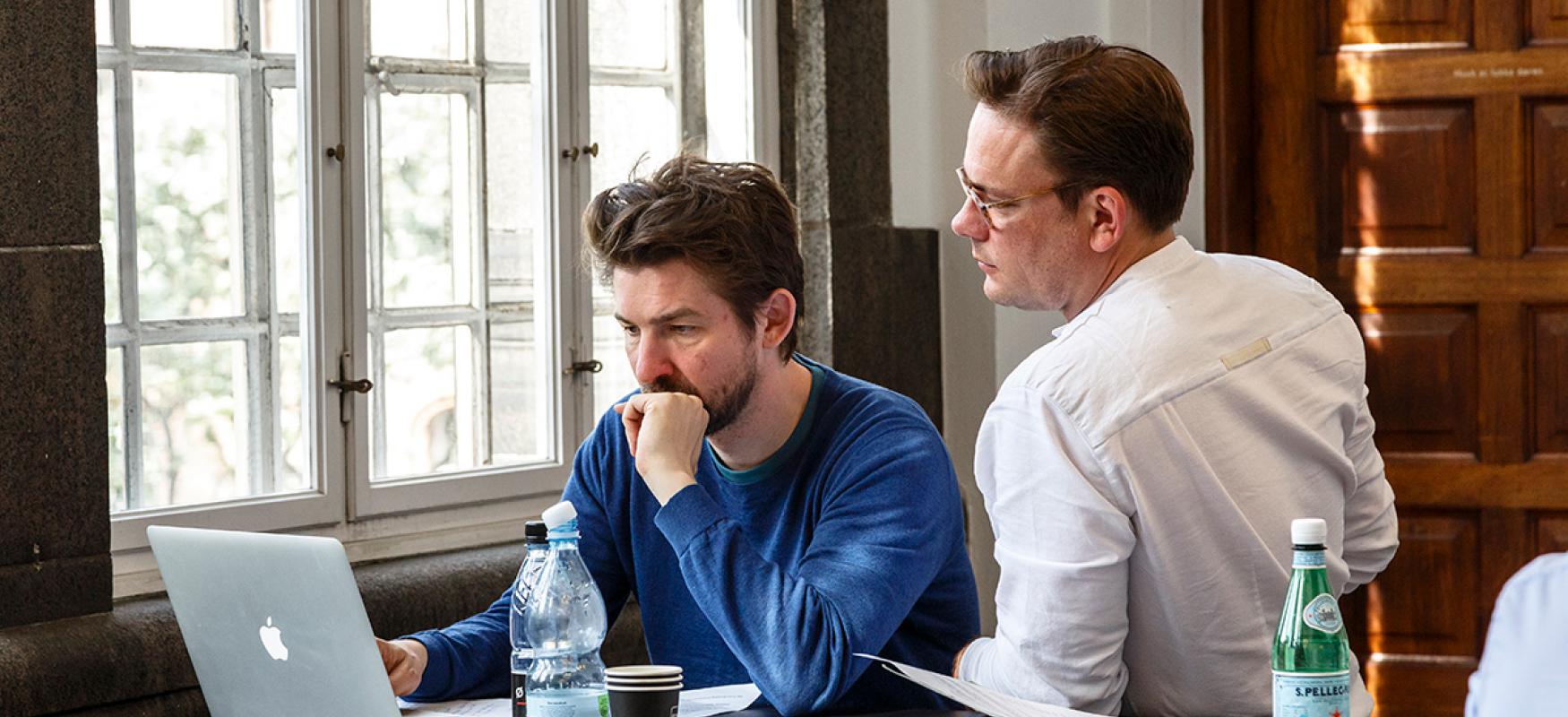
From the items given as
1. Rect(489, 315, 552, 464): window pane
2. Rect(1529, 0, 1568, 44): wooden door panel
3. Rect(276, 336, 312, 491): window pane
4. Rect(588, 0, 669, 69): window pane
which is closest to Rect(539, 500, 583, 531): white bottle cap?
Rect(276, 336, 312, 491): window pane

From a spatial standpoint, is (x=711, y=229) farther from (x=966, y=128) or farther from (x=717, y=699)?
(x=966, y=128)

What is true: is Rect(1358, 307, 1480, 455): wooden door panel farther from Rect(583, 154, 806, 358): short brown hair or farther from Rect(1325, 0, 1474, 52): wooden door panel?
Rect(583, 154, 806, 358): short brown hair

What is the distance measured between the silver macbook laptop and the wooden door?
2.45m

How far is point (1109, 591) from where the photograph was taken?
5.06ft

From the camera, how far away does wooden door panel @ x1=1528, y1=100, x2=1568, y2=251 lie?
3455mm

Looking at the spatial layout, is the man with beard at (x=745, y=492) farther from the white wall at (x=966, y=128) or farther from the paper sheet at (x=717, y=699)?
the white wall at (x=966, y=128)

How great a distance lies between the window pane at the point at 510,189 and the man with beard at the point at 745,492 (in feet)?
3.15

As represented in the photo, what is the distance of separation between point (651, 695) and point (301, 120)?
1.49m

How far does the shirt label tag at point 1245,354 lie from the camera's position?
1.59 m

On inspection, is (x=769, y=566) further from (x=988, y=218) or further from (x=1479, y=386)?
(x=1479, y=386)

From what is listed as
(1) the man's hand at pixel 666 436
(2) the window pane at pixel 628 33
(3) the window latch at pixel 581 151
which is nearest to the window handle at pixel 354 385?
(3) the window latch at pixel 581 151

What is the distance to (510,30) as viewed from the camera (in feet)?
10.1

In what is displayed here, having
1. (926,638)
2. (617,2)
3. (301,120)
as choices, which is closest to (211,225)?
(301,120)

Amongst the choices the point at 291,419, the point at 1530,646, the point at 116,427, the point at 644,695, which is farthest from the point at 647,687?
the point at 291,419
